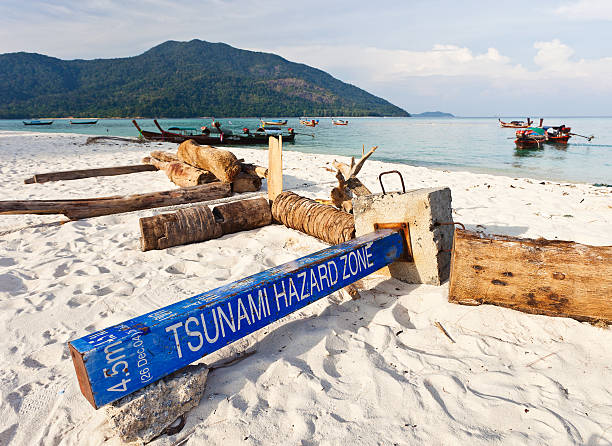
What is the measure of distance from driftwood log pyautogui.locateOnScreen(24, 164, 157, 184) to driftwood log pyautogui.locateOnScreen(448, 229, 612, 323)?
28.7ft

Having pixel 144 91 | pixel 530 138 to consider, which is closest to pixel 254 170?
pixel 530 138

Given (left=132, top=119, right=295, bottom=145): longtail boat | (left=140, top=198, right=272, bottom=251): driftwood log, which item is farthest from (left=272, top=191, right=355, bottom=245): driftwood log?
(left=132, top=119, right=295, bottom=145): longtail boat

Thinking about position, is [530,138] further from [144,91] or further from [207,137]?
[144,91]

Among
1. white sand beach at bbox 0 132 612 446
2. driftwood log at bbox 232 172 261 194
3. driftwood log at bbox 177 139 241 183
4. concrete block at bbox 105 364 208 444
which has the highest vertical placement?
driftwood log at bbox 177 139 241 183

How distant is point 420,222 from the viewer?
2891 millimetres

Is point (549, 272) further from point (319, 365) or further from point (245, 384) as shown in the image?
point (245, 384)

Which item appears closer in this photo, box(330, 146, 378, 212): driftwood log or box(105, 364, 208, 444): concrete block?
box(105, 364, 208, 444): concrete block

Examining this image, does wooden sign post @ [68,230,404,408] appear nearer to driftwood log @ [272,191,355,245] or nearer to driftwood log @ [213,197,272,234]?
driftwood log @ [272,191,355,245]

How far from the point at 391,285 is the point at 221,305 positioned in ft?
5.81

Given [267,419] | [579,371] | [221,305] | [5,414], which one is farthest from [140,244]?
[579,371]

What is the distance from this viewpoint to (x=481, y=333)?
7.56ft

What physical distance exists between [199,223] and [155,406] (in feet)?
9.12

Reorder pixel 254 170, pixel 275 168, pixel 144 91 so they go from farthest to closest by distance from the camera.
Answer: pixel 144 91, pixel 254 170, pixel 275 168

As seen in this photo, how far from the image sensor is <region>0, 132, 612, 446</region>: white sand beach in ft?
5.16
